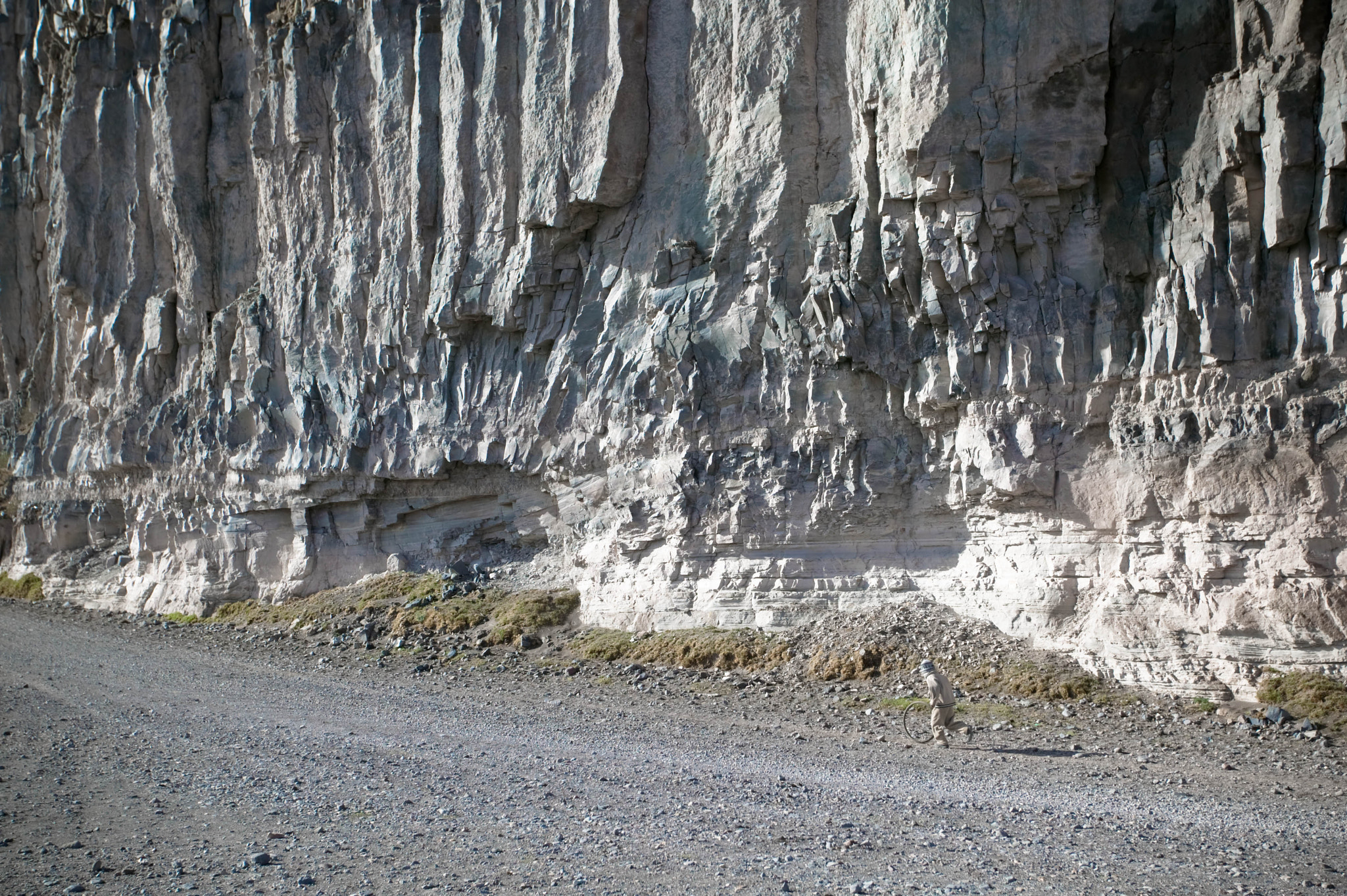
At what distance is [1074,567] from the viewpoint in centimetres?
1577

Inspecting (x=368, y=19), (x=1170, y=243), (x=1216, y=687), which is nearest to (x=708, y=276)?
(x=1170, y=243)

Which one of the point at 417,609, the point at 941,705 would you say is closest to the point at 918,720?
the point at 941,705

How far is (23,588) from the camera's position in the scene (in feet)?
116

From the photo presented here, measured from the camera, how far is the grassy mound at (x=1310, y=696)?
41.2ft

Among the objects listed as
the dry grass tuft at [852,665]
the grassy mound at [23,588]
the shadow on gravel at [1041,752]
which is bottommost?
the grassy mound at [23,588]

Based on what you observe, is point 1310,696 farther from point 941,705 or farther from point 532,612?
point 532,612

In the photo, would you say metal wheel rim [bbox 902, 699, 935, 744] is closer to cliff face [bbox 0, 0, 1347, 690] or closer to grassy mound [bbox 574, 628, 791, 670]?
cliff face [bbox 0, 0, 1347, 690]

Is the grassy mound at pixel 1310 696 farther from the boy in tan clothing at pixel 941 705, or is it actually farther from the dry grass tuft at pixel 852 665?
the dry grass tuft at pixel 852 665

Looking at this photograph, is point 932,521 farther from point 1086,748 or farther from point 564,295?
point 564,295

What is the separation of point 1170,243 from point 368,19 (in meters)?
21.9

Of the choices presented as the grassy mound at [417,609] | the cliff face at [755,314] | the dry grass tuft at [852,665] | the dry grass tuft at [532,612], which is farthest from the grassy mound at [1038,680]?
the grassy mound at [417,609]

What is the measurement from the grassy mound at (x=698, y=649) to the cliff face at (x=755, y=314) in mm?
595

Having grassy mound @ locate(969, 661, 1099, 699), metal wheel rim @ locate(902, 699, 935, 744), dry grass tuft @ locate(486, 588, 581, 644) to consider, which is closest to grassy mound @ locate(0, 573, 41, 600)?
dry grass tuft @ locate(486, 588, 581, 644)

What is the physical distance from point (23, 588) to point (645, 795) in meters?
33.3
